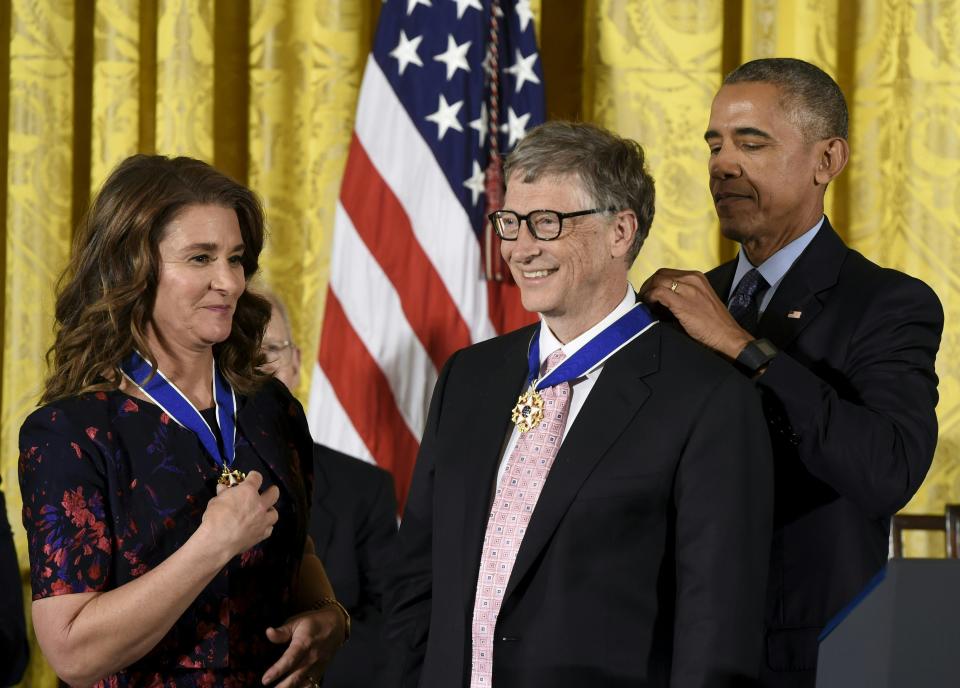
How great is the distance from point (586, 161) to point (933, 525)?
233 centimetres

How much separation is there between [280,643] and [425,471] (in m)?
0.39

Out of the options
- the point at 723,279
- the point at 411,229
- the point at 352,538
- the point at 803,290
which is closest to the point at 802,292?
the point at 803,290

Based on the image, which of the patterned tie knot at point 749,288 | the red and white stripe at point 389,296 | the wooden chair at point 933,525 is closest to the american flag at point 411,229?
the red and white stripe at point 389,296

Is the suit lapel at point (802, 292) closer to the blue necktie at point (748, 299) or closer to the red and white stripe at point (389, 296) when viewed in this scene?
the blue necktie at point (748, 299)

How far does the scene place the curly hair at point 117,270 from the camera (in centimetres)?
213

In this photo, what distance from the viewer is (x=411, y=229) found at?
4.27 meters

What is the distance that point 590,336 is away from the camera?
6.89ft

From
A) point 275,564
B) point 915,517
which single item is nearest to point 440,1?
point 915,517

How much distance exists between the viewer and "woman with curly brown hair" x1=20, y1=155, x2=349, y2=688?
6.50 ft

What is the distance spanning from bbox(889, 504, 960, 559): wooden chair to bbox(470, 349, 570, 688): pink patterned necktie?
2089 mm

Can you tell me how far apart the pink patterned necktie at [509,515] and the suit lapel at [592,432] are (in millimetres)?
35

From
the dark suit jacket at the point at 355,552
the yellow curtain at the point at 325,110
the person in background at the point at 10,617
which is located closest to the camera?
the person in background at the point at 10,617

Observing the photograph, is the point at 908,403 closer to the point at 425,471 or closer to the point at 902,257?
the point at 425,471

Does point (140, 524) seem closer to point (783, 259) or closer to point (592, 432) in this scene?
point (592, 432)
